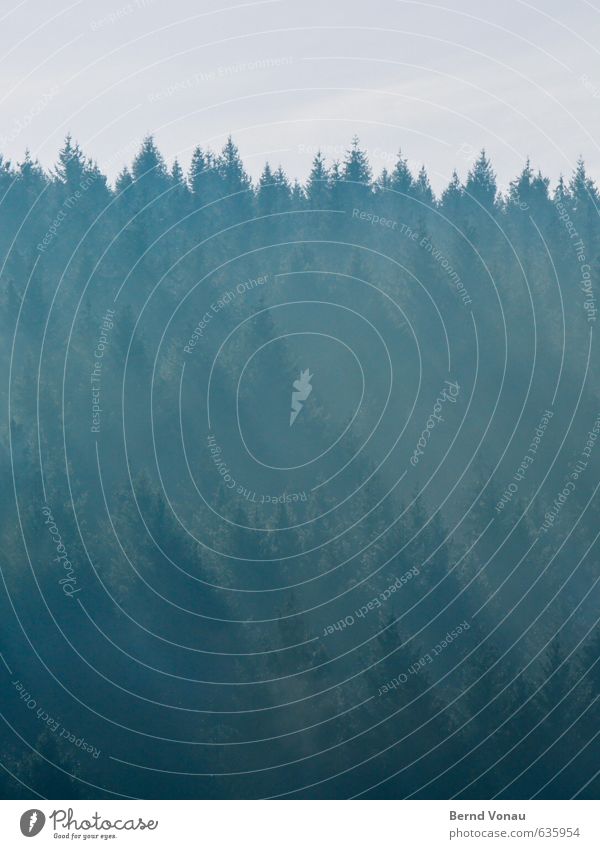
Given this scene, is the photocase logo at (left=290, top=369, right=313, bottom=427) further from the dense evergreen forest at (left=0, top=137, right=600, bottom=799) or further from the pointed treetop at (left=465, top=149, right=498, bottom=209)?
the pointed treetop at (left=465, top=149, right=498, bottom=209)

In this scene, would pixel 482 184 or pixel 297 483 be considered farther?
pixel 482 184

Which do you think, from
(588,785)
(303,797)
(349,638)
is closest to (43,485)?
(349,638)
